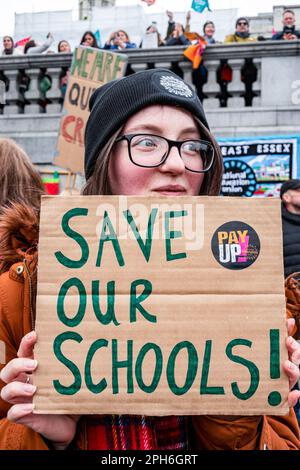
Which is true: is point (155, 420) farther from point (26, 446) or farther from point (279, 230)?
point (279, 230)

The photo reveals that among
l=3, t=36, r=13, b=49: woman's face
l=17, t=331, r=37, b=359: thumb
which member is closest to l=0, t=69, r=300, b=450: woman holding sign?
l=17, t=331, r=37, b=359: thumb

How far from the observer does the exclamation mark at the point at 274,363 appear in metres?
1.44

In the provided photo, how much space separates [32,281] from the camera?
60.9 inches

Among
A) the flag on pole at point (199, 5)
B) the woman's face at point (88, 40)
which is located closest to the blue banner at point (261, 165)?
the woman's face at point (88, 40)

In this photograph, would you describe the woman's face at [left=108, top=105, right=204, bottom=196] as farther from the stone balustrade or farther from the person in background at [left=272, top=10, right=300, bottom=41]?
the person in background at [left=272, top=10, right=300, bottom=41]

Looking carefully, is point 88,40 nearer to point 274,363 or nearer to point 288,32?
point 288,32

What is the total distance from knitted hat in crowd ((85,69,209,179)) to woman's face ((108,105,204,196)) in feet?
0.09

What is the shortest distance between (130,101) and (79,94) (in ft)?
12.9

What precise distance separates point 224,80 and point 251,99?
1.46 feet

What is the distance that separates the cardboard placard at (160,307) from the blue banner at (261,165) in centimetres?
566

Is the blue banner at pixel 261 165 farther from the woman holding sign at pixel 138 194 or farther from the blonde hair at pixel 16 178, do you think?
the woman holding sign at pixel 138 194

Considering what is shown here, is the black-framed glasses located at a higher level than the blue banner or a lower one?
lower

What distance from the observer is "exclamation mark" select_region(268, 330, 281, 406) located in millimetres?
1438
